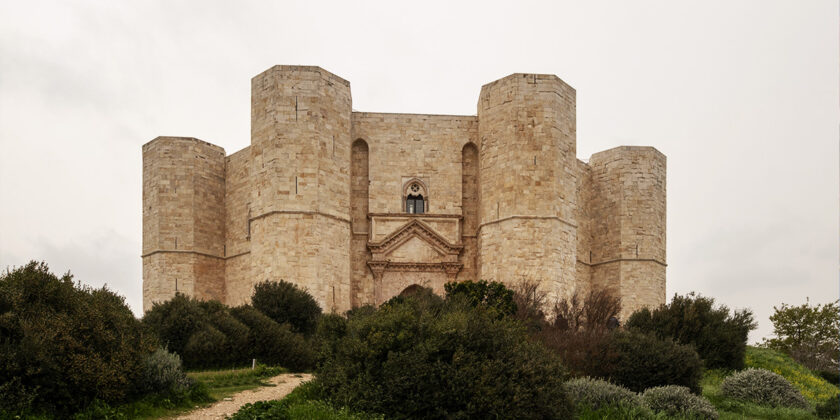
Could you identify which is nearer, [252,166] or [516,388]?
[516,388]

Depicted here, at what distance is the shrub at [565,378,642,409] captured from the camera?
39.2ft

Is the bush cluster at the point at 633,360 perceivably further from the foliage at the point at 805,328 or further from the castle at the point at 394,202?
the foliage at the point at 805,328

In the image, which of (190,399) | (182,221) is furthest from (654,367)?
(182,221)

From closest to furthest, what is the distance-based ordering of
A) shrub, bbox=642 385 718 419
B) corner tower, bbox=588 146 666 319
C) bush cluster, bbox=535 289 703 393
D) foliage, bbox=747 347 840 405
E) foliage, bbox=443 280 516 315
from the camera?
shrub, bbox=642 385 718 419
bush cluster, bbox=535 289 703 393
foliage, bbox=747 347 840 405
foliage, bbox=443 280 516 315
corner tower, bbox=588 146 666 319

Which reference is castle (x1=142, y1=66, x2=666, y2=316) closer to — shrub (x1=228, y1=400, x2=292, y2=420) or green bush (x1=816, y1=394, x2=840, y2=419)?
green bush (x1=816, y1=394, x2=840, y2=419)

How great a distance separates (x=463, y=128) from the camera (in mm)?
29953

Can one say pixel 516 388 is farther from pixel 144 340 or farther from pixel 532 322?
pixel 532 322

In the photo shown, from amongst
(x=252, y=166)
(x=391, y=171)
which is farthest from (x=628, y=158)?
(x=252, y=166)

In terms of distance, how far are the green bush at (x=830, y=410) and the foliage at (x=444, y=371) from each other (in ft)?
19.5

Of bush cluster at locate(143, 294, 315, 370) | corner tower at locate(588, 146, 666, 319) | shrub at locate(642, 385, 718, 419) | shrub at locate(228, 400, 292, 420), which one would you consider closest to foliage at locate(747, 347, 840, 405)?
shrub at locate(642, 385, 718, 419)

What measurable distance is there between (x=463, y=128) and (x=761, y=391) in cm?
1672

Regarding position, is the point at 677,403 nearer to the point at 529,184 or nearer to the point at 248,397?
the point at 248,397

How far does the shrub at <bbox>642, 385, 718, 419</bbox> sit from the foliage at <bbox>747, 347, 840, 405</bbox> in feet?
19.2

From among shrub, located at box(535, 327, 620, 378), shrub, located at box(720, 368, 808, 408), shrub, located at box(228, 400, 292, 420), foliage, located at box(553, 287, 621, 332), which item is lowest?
shrub, located at box(720, 368, 808, 408)
